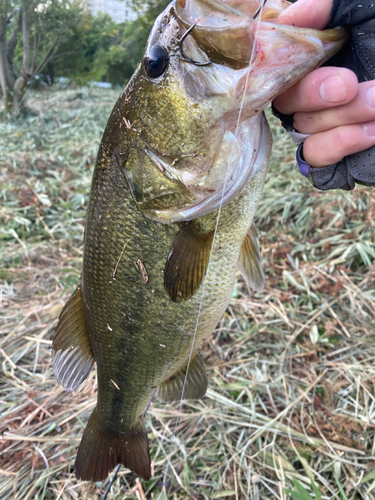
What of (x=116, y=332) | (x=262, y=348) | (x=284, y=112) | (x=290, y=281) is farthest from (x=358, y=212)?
(x=116, y=332)

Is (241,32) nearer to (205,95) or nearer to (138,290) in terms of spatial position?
(205,95)

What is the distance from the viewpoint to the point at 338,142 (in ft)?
3.01

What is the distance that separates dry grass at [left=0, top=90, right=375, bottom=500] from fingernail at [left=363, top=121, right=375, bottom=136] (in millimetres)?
1532

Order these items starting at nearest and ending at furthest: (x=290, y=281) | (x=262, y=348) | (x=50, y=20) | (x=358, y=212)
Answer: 1. (x=262, y=348)
2. (x=290, y=281)
3. (x=358, y=212)
4. (x=50, y=20)

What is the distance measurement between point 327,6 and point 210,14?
0.93 feet

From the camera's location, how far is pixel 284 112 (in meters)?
0.98

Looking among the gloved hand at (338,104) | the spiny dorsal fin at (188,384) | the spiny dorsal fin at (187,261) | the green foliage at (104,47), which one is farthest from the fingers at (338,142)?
the green foliage at (104,47)

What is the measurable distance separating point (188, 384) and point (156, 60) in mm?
1268

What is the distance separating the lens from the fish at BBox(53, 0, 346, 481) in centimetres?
79

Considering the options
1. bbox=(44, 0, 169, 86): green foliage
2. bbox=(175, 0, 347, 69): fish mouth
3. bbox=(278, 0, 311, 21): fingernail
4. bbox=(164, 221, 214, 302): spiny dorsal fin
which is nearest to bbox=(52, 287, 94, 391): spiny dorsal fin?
bbox=(164, 221, 214, 302): spiny dorsal fin

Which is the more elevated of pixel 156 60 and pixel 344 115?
pixel 156 60

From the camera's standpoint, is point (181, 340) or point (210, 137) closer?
point (210, 137)

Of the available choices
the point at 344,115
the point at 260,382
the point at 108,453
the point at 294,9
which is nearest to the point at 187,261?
the point at 344,115

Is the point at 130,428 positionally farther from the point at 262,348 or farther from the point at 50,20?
the point at 50,20
